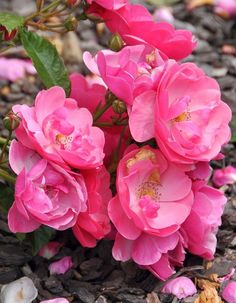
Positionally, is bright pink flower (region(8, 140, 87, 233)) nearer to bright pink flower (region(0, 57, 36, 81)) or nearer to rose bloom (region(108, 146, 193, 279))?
rose bloom (region(108, 146, 193, 279))

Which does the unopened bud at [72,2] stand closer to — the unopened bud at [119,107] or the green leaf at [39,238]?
the unopened bud at [119,107]

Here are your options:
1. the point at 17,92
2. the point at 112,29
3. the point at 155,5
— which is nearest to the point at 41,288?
the point at 112,29

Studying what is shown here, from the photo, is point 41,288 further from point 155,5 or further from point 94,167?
point 155,5

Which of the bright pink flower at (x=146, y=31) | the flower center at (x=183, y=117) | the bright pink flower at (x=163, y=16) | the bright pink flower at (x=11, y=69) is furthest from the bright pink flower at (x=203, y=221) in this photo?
the bright pink flower at (x=163, y=16)

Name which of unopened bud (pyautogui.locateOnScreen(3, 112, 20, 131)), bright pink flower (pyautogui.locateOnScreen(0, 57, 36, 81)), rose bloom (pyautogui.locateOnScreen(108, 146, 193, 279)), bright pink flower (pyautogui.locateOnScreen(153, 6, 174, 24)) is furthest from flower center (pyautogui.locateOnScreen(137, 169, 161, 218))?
bright pink flower (pyautogui.locateOnScreen(153, 6, 174, 24))

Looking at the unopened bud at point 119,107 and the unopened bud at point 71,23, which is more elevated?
the unopened bud at point 71,23

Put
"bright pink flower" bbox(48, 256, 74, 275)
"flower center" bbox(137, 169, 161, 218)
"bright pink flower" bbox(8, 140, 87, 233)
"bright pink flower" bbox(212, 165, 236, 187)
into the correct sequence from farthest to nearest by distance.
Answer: "bright pink flower" bbox(212, 165, 236, 187), "bright pink flower" bbox(48, 256, 74, 275), "flower center" bbox(137, 169, 161, 218), "bright pink flower" bbox(8, 140, 87, 233)
